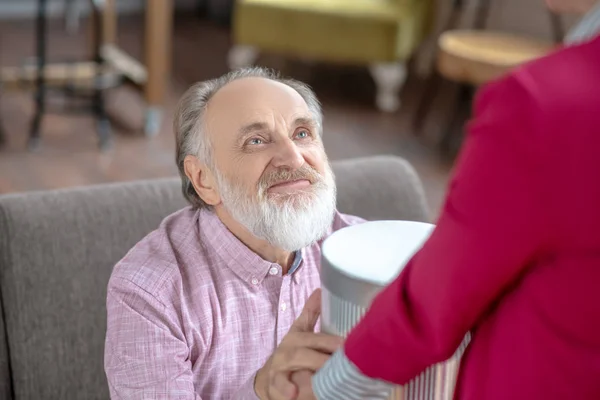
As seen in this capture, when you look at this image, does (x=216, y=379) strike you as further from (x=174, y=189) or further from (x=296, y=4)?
(x=296, y=4)

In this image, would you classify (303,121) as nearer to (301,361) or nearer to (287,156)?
(287,156)

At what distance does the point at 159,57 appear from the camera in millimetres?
4504

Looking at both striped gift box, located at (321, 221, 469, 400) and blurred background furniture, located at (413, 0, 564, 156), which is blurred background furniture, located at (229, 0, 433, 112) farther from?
striped gift box, located at (321, 221, 469, 400)

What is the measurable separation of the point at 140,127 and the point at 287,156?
3352mm

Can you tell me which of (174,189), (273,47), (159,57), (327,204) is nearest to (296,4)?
(273,47)

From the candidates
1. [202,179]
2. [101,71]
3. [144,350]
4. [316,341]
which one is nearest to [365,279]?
[316,341]

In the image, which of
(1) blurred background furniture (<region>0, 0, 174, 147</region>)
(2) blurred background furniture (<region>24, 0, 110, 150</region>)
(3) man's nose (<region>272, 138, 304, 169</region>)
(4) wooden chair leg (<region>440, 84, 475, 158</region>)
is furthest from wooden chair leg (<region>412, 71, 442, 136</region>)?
(3) man's nose (<region>272, 138, 304, 169</region>)

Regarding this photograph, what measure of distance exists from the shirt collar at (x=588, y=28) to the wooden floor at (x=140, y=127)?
123 inches

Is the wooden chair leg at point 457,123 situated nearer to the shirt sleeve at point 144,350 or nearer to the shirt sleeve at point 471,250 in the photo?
the shirt sleeve at point 144,350

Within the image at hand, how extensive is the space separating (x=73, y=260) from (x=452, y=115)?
345cm

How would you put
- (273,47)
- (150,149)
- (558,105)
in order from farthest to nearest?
(273,47)
(150,149)
(558,105)

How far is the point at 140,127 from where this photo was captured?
15.6ft

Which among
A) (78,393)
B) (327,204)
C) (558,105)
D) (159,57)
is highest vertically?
(558,105)

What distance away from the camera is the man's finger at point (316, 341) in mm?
1099
